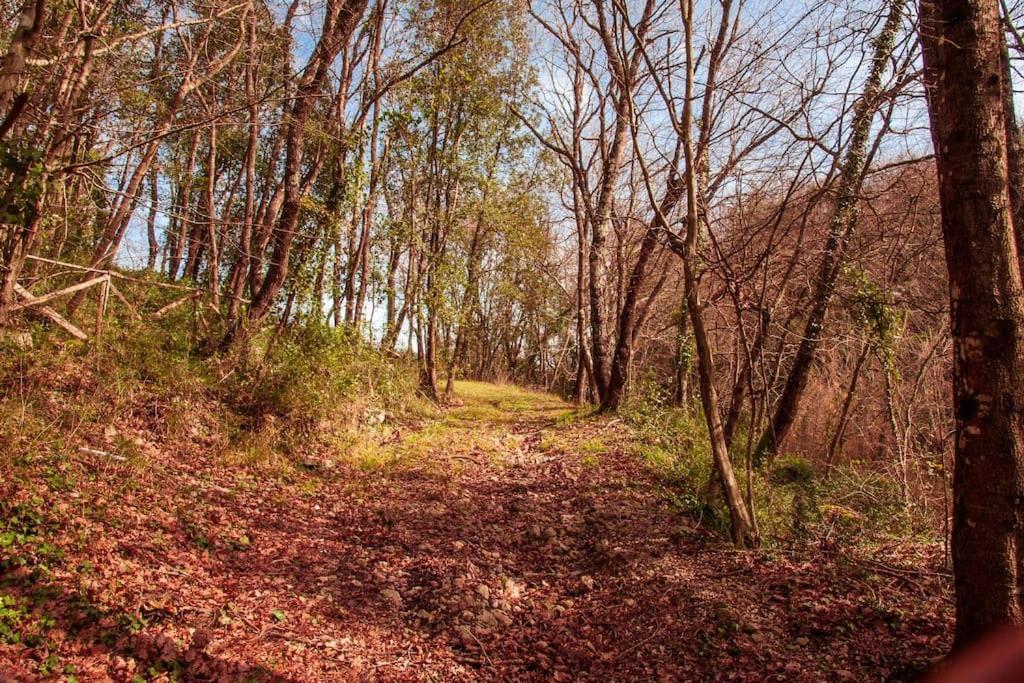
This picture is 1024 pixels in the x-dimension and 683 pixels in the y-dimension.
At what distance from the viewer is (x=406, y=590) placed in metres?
4.30

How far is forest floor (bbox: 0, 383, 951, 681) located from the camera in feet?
9.96

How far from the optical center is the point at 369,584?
430cm

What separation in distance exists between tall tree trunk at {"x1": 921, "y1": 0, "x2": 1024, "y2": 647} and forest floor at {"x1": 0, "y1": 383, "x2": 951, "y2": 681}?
82 cm

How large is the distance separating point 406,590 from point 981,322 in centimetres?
421

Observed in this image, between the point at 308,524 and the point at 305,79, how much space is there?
621 centimetres

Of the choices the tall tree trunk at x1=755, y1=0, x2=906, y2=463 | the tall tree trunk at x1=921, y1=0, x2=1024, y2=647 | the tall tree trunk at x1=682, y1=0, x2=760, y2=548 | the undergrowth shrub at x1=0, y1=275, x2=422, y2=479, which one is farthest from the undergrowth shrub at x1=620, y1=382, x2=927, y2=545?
the undergrowth shrub at x1=0, y1=275, x2=422, y2=479

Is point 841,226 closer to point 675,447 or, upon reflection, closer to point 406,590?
point 675,447

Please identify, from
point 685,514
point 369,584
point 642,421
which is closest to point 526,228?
point 642,421

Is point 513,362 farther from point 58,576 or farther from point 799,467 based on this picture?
point 58,576

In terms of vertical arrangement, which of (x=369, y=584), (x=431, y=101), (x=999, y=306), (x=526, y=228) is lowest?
(x=369, y=584)

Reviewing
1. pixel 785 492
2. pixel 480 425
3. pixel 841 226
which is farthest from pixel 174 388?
pixel 841 226

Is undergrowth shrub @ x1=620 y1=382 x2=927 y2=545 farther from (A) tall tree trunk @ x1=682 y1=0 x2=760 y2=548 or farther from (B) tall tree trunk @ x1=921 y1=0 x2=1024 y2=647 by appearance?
(B) tall tree trunk @ x1=921 y1=0 x2=1024 y2=647

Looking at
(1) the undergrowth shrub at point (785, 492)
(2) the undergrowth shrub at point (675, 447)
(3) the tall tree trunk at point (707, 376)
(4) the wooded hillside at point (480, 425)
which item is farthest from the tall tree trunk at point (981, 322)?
(2) the undergrowth shrub at point (675, 447)

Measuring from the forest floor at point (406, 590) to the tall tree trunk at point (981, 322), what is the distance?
82 centimetres
